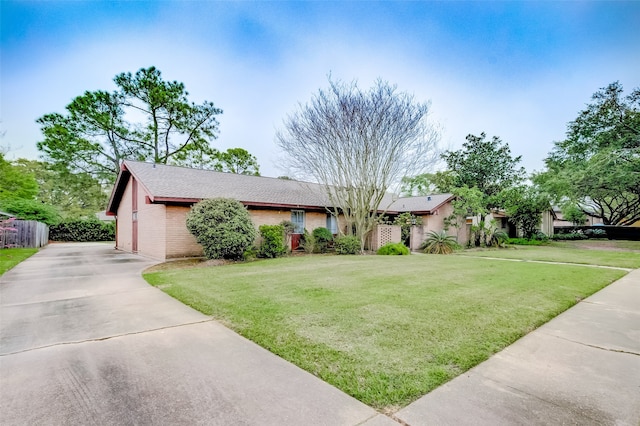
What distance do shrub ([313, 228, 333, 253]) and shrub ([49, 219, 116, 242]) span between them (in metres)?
21.1

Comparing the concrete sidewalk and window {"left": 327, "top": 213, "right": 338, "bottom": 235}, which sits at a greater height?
window {"left": 327, "top": 213, "right": 338, "bottom": 235}

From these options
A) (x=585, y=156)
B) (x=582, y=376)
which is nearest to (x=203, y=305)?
(x=582, y=376)

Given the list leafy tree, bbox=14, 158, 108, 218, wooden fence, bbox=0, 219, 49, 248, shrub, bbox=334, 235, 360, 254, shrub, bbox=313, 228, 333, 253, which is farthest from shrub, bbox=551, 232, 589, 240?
leafy tree, bbox=14, 158, 108, 218

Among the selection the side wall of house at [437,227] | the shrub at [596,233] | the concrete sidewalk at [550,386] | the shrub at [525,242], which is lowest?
the shrub at [525,242]

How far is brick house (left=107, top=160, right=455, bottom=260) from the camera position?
38.5ft

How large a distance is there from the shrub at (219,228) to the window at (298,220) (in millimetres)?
4494

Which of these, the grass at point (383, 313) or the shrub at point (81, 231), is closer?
the grass at point (383, 313)

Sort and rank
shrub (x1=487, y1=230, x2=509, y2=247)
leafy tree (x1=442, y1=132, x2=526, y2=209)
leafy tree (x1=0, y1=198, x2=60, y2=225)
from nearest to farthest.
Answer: shrub (x1=487, y1=230, x2=509, y2=247) → leafy tree (x1=0, y1=198, x2=60, y2=225) → leafy tree (x1=442, y1=132, x2=526, y2=209)

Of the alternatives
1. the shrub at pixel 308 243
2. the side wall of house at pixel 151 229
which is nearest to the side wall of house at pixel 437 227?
the shrub at pixel 308 243

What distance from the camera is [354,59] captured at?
509 inches

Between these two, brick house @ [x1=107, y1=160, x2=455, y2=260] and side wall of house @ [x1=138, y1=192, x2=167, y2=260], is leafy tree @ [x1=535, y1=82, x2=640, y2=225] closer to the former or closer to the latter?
brick house @ [x1=107, y1=160, x2=455, y2=260]

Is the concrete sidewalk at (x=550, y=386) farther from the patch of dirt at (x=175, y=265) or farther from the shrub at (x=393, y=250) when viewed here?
the shrub at (x=393, y=250)

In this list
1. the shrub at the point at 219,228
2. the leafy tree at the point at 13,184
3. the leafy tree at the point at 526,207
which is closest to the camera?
the shrub at the point at 219,228

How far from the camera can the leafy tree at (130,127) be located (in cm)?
2484
